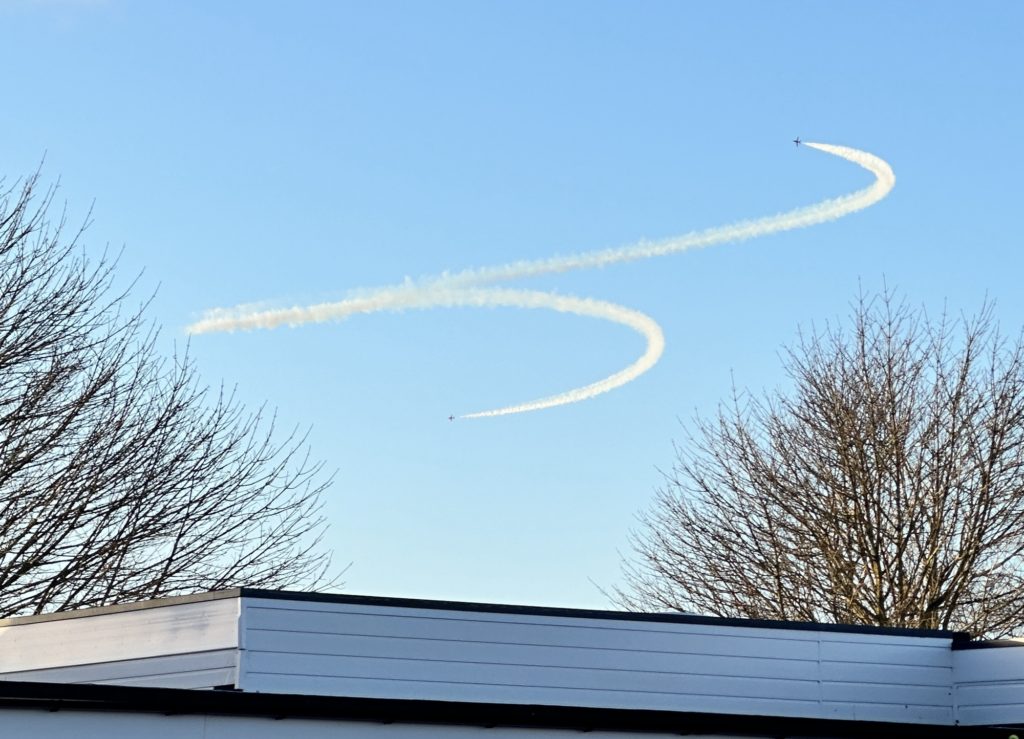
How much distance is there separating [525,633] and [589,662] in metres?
0.75

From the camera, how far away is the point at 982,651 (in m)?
15.8

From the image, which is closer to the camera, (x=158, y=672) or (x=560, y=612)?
(x=158, y=672)

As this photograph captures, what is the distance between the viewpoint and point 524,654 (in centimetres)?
1383

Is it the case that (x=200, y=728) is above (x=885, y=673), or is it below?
below

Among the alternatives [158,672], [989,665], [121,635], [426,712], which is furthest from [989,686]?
[121,635]

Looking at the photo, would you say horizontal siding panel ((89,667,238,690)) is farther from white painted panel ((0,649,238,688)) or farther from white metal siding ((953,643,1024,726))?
white metal siding ((953,643,1024,726))

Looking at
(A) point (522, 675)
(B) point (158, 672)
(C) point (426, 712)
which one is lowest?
(C) point (426, 712)

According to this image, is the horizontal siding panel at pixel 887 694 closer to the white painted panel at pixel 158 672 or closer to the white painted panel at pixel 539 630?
the white painted panel at pixel 539 630

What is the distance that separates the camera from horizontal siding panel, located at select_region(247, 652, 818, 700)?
1277 centimetres

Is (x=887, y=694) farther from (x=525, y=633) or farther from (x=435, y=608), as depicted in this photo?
(x=435, y=608)

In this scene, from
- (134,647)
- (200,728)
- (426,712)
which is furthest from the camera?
(134,647)

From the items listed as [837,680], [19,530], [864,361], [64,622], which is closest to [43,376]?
[19,530]

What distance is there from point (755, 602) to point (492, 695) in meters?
17.0

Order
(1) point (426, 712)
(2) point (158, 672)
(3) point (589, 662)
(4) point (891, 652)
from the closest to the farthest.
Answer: (1) point (426, 712) → (2) point (158, 672) → (3) point (589, 662) → (4) point (891, 652)
